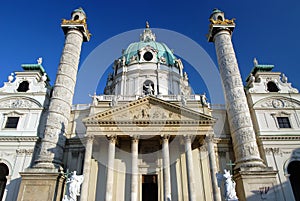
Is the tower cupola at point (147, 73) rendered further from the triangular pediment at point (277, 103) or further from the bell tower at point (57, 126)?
the triangular pediment at point (277, 103)

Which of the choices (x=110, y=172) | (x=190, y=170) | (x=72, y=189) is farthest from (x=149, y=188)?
(x=72, y=189)

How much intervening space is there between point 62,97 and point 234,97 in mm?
14170

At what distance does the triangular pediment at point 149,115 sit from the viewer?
18.4m

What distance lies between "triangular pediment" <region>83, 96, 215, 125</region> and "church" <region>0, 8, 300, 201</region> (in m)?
0.08

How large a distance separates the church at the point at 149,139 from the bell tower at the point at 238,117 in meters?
0.08

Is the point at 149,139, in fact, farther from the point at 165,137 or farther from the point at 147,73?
the point at 147,73

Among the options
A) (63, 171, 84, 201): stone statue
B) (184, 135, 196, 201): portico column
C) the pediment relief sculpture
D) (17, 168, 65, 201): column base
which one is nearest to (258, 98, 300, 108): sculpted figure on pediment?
(184, 135, 196, 201): portico column

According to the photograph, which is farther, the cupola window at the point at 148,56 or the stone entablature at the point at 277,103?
the cupola window at the point at 148,56

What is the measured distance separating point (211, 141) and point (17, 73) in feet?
66.3

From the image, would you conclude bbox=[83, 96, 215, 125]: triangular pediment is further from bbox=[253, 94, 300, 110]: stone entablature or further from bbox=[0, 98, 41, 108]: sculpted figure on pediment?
bbox=[0, 98, 41, 108]: sculpted figure on pediment

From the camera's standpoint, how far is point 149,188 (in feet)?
68.1

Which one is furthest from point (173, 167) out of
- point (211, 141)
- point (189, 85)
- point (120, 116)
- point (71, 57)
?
point (189, 85)

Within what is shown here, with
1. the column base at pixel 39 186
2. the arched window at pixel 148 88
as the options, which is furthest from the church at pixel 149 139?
the arched window at pixel 148 88

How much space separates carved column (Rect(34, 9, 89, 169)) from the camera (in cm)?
1659
